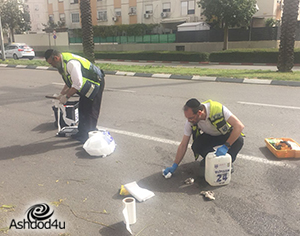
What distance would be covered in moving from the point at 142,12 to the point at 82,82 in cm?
3354

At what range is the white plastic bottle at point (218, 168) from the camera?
10.6ft

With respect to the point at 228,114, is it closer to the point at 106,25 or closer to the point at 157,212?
the point at 157,212

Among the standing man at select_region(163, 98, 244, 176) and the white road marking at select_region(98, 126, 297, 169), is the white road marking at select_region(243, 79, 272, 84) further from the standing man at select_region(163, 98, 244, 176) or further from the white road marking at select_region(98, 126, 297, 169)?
the standing man at select_region(163, 98, 244, 176)

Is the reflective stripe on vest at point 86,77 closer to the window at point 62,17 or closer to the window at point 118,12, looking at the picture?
the window at point 118,12

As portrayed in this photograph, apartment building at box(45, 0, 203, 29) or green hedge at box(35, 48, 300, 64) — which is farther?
apartment building at box(45, 0, 203, 29)

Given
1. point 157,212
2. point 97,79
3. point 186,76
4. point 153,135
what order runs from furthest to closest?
1. point 186,76
2. point 153,135
3. point 97,79
4. point 157,212

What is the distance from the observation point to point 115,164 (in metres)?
3.96

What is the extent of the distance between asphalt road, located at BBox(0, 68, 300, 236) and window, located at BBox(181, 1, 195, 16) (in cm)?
2763

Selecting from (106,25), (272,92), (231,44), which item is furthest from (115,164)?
(106,25)

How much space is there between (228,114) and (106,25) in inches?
1463

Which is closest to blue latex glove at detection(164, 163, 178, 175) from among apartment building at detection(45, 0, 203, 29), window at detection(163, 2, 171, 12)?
apartment building at detection(45, 0, 203, 29)

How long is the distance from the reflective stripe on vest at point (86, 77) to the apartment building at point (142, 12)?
27367 mm

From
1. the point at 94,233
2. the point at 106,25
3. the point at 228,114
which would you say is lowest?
the point at 94,233

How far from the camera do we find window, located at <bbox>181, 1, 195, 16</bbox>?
31453mm
